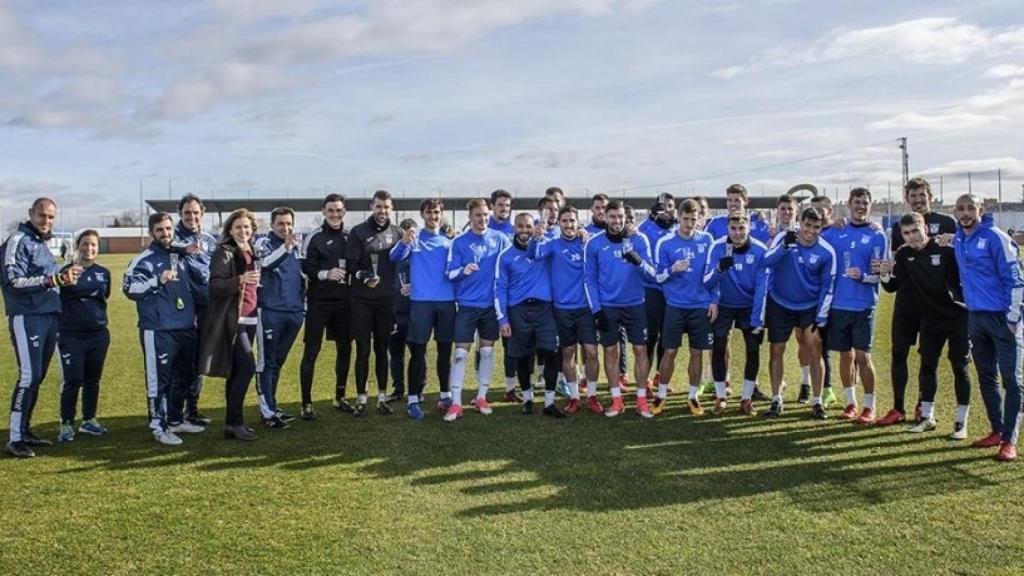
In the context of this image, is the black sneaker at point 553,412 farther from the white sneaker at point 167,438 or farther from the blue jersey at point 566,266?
the white sneaker at point 167,438

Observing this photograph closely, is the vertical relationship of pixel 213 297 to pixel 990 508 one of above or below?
above

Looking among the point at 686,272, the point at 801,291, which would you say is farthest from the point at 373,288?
the point at 801,291

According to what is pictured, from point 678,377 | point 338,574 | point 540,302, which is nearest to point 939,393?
point 678,377

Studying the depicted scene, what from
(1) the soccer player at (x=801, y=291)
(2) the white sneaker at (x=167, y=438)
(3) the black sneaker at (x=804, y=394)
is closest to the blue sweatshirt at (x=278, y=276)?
(2) the white sneaker at (x=167, y=438)

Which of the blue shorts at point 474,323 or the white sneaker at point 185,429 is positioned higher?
the blue shorts at point 474,323

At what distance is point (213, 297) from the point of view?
6.78 meters

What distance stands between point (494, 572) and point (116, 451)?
4325 mm

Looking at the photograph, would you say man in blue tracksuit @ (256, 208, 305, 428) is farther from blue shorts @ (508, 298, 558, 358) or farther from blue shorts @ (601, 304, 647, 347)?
blue shorts @ (601, 304, 647, 347)

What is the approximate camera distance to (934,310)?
276 inches

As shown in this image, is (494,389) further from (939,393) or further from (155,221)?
(939,393)

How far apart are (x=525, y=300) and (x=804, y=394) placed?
11.5 feet

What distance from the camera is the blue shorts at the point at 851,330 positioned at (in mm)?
7449

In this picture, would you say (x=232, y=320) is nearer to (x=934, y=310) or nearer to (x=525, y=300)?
(x=525, y=300)

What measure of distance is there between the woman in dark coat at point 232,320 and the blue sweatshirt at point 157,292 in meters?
0.25
